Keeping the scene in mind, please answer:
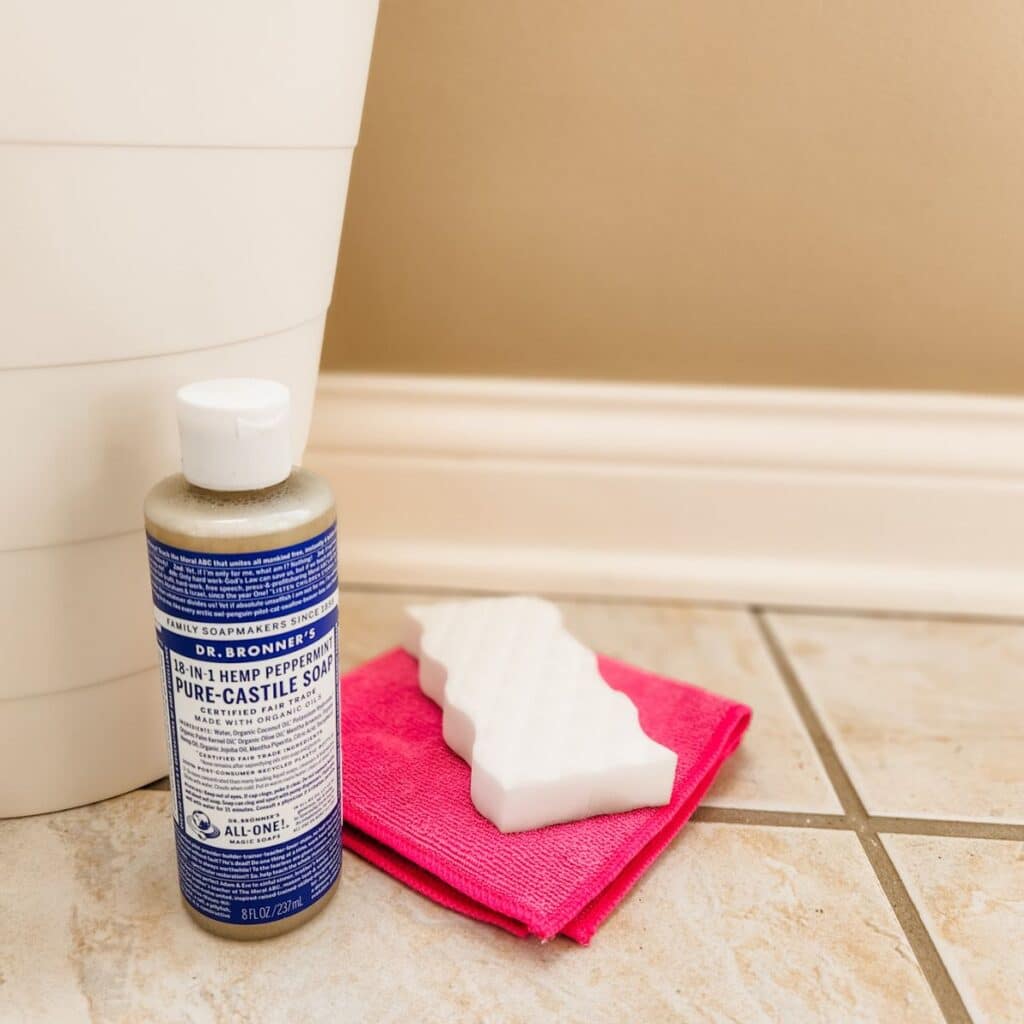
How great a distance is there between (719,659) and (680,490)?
Result: 0.44 ft

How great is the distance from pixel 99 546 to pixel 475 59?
415 millimetres

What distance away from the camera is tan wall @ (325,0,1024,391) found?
660 millimetres

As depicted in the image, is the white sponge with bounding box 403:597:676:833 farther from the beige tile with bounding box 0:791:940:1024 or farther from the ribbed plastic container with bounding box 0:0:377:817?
the ribbed plastic container with bounding box 0:0:377:817

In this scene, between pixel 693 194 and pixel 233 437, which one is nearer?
pixel 233 437

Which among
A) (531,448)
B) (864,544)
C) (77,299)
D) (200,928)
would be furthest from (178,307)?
(864,544)

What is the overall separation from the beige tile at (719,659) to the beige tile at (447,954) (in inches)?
2.2

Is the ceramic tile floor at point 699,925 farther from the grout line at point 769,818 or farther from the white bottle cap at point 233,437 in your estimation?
the white bottle cap at point 233,437

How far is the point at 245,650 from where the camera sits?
0.40 meters

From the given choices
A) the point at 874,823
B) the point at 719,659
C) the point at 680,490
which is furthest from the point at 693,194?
the point at 874,823

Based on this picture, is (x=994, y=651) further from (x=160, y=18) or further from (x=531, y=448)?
(x=160, y=18)

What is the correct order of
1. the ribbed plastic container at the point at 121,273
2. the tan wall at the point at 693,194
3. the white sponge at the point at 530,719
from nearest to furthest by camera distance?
1. the ribbed plastic container at the point at 121,273
2. the white sponge at the point at 530,719
3. the tan wall at the point at 693,194

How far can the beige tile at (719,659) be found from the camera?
1.84ft

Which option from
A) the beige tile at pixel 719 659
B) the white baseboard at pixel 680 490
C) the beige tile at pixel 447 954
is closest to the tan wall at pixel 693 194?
the white baseboard at pixel 680 490

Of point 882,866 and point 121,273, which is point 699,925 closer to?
point 882,866
